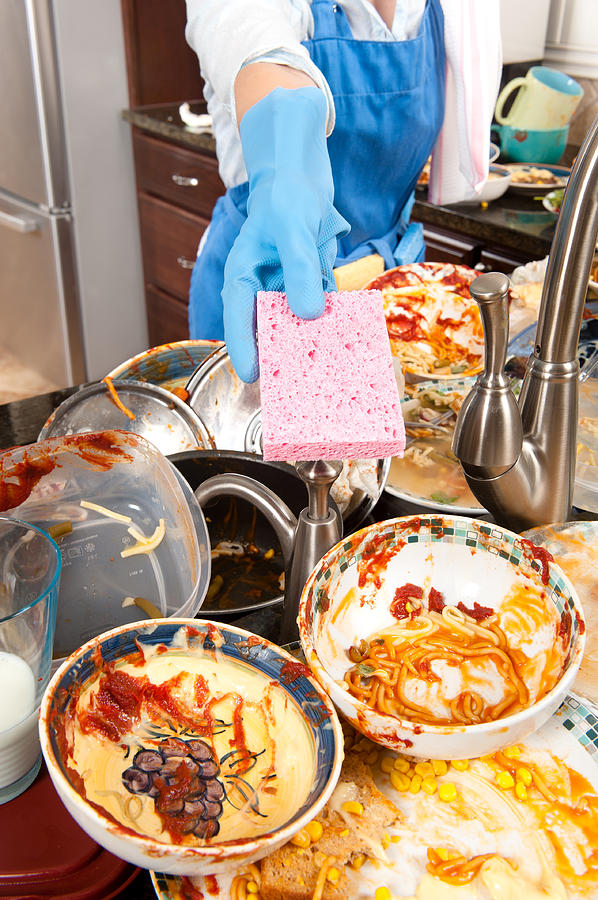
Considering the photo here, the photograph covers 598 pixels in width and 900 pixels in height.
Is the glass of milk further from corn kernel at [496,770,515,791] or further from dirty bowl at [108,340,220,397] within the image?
dirty bowl at [108,340,220,397]

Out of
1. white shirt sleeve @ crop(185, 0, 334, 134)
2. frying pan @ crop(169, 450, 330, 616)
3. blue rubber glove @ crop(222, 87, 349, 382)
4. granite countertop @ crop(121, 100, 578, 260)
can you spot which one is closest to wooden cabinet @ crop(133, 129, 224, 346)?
granite countertop @ crop(121, 100, 578, 260)

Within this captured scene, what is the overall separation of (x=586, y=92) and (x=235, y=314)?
253cm

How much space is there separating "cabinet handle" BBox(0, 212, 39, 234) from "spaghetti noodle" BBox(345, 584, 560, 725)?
103 inches

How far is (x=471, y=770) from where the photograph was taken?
636 mm

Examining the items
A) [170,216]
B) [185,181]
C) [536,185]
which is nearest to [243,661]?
[536,185]

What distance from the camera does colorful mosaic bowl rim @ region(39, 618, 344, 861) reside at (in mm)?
460

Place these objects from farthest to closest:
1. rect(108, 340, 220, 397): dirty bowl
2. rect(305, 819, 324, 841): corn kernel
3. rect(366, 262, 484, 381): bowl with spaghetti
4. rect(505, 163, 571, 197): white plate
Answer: rect(505, 163, 571, 197): white plate < rect(366, 262, 484, 381): bowl with spaghetti < rect(108, 340, 220, 397): dirty bowl < rect(305, 819, 324, 841): corn kernel

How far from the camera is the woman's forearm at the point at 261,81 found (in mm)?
1043

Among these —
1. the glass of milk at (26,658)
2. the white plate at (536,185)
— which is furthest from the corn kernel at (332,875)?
the white plate at (536,185)

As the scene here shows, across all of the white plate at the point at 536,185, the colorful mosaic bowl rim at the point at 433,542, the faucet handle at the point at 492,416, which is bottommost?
the colorful mosaic bowl rim at the point at 433,542

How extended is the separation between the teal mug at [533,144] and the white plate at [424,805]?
2282mm

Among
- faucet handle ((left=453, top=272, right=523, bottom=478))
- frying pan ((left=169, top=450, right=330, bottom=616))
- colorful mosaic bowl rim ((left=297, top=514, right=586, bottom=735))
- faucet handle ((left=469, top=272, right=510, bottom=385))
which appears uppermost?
faucet handle ((left=469, top=272, right=510, bottom=385))

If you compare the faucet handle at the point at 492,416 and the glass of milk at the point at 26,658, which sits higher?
the faucet handle at the point at 492,416

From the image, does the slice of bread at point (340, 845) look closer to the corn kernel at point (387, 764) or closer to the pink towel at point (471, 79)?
the corn kernel at point (387, 764)
